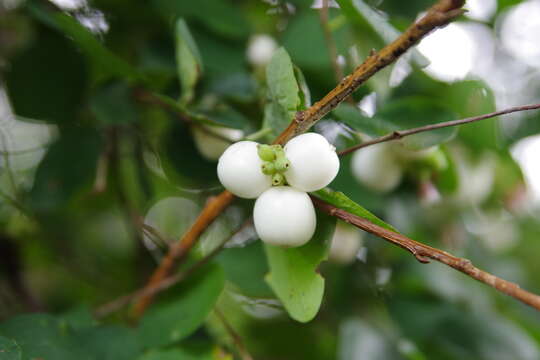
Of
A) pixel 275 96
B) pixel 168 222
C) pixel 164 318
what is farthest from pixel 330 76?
pixel 168 222

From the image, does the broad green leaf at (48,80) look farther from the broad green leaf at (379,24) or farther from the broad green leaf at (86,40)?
the broad green leaf at (379,24)

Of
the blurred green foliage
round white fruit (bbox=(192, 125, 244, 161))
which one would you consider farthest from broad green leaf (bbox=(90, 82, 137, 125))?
round white fruit (bbox=(192, 125, 244, 161))

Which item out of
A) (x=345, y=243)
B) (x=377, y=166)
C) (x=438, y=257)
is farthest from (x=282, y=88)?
(x=345, y=243)

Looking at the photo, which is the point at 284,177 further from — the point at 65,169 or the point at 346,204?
the point at 65,169

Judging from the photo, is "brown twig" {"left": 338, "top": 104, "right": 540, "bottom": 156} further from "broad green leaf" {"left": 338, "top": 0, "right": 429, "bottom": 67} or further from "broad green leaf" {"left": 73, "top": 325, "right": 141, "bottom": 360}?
"broad green leaf" {"left": 73, "top": 325, "right": 141, "bottom": 360}

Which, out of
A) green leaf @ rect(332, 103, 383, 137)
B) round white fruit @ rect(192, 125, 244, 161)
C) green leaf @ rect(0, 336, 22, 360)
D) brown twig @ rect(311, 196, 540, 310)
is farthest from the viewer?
Answer: round white fruit @ rect(192, 125, 244, 161)

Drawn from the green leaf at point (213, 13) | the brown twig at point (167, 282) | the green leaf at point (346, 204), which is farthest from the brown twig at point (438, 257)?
the green leaf at point (213, 13)
